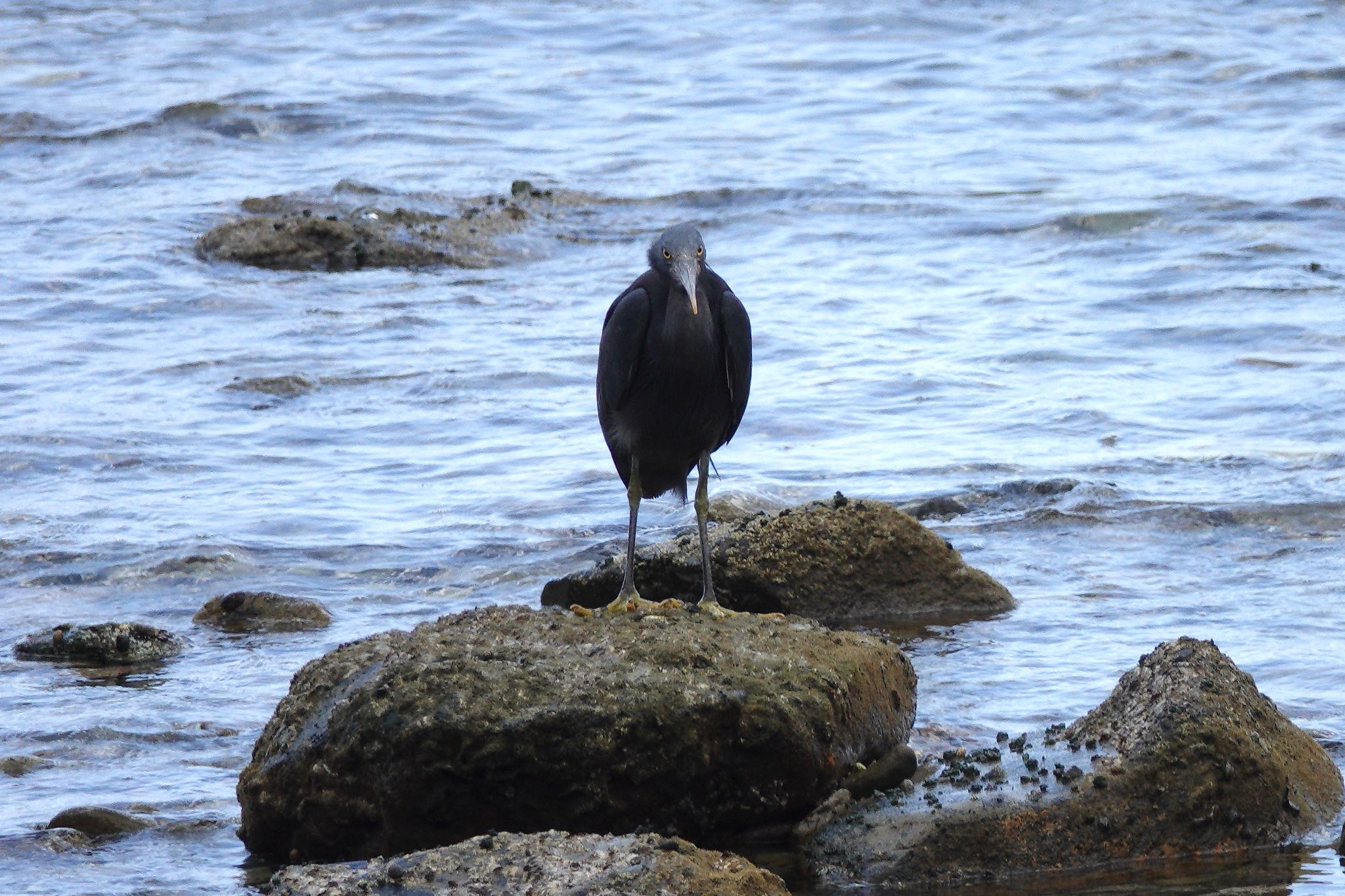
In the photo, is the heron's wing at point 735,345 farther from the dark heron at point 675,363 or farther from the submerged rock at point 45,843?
the submerged rock at point 45,843

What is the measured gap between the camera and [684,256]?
6.20 meters

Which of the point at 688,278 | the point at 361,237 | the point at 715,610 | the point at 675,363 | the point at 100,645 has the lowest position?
the point at 100,645

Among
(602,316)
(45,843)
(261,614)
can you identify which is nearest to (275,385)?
(602,316)

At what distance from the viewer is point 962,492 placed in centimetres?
963

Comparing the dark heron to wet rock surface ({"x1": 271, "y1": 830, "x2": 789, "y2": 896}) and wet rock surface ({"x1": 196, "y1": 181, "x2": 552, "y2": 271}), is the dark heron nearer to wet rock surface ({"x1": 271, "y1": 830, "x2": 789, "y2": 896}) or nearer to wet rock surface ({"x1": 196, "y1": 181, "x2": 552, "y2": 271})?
wet rock surface ({"x1": 271, "y1": 830, "x2": 789, "y2": 896})

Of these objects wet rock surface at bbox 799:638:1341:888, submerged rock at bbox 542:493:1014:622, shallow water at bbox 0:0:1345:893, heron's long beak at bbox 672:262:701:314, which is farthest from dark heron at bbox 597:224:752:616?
shallow water at bbox 0:0:1345:893

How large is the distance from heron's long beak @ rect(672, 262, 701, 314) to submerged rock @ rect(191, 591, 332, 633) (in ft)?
8.21

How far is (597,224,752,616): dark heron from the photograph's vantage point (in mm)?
6270

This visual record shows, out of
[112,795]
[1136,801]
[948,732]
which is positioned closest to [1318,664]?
[948,732]

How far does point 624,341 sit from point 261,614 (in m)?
2.28

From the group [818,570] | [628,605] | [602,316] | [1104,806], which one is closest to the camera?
[1104,806]

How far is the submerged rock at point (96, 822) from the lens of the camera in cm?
543

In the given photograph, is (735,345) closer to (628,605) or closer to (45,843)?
(628,605)

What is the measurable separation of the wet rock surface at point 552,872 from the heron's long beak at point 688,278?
212 cm
